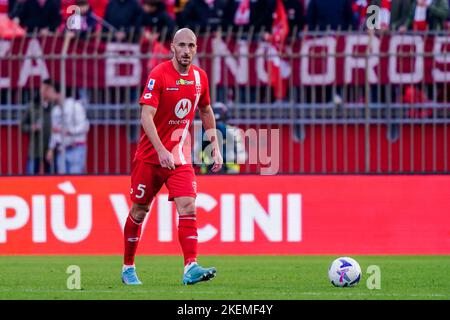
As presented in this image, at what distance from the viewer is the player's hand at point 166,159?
1130 cm

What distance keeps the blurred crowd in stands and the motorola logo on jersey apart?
721 cm

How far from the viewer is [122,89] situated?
1878 centimetres

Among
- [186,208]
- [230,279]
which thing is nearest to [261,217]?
[230,279]

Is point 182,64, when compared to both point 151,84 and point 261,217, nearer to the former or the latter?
point 151,84

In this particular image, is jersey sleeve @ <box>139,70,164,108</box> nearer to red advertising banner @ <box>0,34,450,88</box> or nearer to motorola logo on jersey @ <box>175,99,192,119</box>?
motorola logo on jersey @ <box>175,99,192,119</box>

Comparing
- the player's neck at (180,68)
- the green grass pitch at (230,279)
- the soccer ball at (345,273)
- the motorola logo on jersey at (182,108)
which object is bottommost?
the green grass pitch at (230,279)

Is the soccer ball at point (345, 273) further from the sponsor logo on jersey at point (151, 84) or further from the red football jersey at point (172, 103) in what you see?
the sponsor logo on jersey at point (151, 84)

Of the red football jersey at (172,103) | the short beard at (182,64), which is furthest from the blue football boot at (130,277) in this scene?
the short beard at (182,64)

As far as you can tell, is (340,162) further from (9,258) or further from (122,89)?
(9,258)

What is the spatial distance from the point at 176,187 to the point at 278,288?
1304 millimetres


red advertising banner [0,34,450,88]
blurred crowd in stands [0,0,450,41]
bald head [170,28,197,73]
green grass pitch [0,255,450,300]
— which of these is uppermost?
blurred crowd in stands [0,0,450,41]

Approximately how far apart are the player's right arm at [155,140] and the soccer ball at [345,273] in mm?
1723

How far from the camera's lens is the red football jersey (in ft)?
38.0

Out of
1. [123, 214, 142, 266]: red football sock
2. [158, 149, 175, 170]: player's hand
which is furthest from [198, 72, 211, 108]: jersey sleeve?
[123, 214, 142, 266]: red football sock
